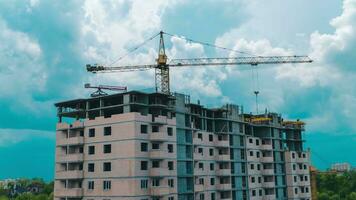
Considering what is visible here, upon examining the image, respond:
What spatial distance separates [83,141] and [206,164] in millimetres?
24105

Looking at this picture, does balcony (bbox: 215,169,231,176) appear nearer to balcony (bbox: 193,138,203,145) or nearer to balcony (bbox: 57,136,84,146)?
balcony (bbox: 193,138,203,145)

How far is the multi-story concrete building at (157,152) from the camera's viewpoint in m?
61.8

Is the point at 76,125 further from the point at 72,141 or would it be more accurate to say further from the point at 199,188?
the point at 199,188

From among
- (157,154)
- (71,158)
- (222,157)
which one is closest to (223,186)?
(222,157)

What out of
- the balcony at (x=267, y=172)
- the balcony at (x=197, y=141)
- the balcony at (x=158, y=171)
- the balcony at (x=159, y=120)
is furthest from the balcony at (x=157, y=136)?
the balcony at (x=267, y=172)

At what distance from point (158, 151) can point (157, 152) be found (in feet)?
0.75

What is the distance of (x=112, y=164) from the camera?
62.5 metres

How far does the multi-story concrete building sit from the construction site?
15cm

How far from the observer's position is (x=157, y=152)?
207 ft

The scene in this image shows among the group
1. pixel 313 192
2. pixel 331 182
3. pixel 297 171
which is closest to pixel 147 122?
pixel 297 171

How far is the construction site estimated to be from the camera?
6188 centimetres

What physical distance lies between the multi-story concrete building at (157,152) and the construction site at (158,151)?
15 cm

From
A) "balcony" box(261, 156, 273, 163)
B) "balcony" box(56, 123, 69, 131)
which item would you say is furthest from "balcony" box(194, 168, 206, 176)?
"balcony" box(56, 123, 69, 131)

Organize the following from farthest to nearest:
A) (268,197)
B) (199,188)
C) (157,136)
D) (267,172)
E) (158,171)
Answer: (267,172), (268,197), (199,188), (157,136), (158,171)
